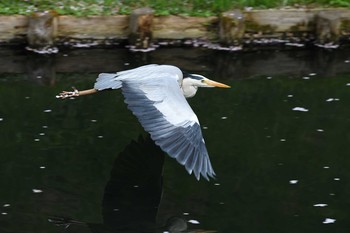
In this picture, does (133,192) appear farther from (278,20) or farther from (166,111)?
(278,20)

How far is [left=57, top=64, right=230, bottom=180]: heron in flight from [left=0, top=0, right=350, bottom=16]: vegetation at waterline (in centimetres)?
238

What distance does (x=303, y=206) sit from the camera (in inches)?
266

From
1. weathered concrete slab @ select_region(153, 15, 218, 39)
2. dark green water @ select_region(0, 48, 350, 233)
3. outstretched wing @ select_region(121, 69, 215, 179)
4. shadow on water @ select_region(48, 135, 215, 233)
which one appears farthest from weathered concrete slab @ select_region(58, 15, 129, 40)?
outstretched wing @ select_region(121, 69, 215, 179)

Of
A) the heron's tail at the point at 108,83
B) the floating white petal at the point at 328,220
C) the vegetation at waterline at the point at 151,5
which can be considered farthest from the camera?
the vegetation at waterline at the point at 151,5

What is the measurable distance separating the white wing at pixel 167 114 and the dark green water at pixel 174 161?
48cm

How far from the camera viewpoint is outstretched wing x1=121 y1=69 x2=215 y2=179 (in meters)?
6.39

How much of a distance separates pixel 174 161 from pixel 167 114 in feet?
3.18

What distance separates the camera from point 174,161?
764 cm

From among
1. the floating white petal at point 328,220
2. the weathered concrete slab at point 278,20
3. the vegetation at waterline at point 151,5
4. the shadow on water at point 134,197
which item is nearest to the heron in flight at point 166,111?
the shadow on water at point 134,197

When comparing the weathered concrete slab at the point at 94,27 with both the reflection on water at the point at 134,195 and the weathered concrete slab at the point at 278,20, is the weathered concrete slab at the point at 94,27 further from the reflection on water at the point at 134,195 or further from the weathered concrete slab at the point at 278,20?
the reflection on water at the point at 134,195

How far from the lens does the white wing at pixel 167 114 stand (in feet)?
21.0

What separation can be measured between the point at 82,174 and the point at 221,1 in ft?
12.2

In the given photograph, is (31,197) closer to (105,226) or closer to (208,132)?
(105,226)

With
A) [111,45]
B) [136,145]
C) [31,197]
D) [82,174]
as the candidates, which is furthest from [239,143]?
[111,45]
